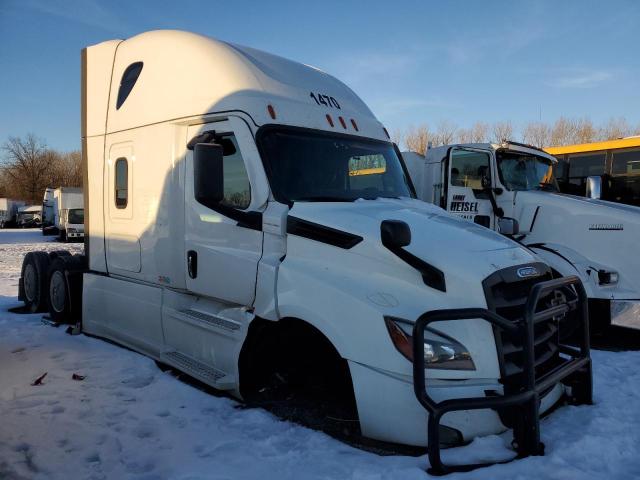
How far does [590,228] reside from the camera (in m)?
7.07

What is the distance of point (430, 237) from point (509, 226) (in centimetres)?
407

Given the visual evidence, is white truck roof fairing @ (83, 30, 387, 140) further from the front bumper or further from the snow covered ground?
the front bumper

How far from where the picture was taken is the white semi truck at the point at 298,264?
3166mm

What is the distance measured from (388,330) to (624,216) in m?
5.38

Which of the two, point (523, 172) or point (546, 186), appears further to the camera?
point (546, 186)

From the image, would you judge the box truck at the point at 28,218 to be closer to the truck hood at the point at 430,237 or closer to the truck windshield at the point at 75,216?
the truck windshield at the point at 75,216

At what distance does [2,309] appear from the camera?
28.0 ft

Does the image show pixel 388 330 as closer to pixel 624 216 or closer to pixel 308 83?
pixel 308 83

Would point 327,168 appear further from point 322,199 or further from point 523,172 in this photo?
point 523,172

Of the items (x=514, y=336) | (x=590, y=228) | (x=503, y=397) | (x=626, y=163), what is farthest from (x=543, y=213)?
(x=626, y=163)

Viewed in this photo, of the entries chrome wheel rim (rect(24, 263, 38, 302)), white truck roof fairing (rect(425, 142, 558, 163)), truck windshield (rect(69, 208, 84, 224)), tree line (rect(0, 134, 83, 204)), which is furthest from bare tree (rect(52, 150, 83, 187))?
white truck roof fairing (rect(425, 142, 558, 163))

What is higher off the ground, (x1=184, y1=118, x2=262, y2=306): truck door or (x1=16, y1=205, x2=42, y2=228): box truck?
(x1=184, y1=118, x2=262, y2=306): truck door

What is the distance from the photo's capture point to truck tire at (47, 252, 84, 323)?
273 inches

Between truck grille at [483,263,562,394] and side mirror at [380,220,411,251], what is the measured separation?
1.91ft
